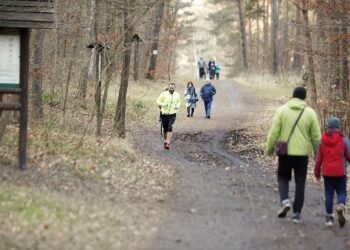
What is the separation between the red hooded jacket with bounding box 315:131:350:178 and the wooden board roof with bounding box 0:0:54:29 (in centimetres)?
545

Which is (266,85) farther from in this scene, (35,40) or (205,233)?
(205,233)

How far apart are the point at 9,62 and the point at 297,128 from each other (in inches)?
208

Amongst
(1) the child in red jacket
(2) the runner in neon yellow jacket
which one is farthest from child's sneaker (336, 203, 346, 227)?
(2) the runner in neon yellow jacket

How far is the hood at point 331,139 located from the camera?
30.7 feet

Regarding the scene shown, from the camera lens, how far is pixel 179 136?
2112cm

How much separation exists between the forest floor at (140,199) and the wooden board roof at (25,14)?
8.76 ft

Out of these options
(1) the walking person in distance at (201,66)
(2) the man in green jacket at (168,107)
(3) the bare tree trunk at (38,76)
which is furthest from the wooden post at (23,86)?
(1) the walking person in distance at (201,66)

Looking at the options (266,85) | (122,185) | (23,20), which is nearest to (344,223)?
(122,185)

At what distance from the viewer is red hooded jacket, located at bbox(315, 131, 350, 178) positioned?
9320 mm

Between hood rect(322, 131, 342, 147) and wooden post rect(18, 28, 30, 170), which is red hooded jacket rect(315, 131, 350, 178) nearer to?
hood rect(322, 131, 342, 147)

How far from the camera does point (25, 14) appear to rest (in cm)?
1035

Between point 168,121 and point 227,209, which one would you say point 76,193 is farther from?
point 168,121

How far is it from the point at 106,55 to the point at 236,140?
256 inches

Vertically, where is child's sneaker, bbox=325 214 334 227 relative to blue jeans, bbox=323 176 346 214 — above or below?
below
